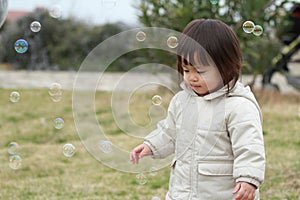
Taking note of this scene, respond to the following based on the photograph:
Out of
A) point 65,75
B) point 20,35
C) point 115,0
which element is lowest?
point 65,75

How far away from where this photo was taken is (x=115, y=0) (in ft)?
8.78

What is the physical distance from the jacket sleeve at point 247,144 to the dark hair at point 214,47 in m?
0.13

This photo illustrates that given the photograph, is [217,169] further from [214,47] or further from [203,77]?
[214,47]

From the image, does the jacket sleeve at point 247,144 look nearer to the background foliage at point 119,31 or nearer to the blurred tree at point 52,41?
the background foliage at point 119,31

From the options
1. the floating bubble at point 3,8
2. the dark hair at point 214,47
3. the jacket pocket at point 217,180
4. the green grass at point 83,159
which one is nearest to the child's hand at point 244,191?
the jacket pocket at point 217,180

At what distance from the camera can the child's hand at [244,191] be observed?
1.68m

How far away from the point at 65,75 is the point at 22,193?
7169 mm

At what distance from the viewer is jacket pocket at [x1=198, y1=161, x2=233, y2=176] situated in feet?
5.93

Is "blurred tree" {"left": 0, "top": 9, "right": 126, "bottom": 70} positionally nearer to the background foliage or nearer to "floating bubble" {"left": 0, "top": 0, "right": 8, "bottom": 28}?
the background foliage

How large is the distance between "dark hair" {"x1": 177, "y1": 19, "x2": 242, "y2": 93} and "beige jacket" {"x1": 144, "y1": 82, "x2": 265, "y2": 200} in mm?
85

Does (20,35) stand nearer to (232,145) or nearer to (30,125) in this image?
(30,125)

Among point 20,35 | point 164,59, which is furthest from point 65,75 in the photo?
point 164,59

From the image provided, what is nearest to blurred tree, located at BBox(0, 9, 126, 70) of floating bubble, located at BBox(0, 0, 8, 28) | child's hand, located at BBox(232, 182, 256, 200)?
floating bubble, located at BBox(0, 0, 8, 28)

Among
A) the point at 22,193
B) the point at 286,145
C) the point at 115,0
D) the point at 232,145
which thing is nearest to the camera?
the point at 232,145
